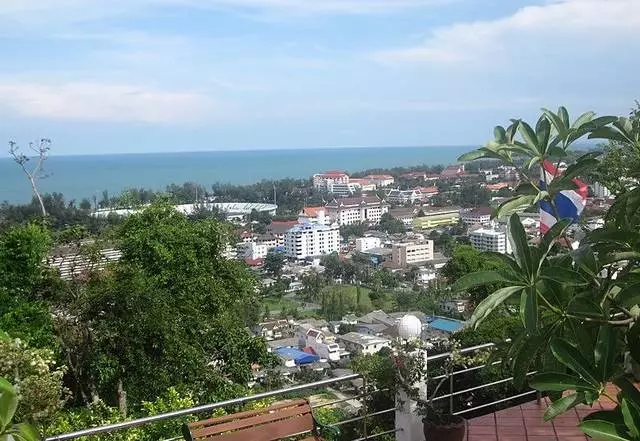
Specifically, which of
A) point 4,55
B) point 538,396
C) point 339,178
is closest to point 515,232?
point 538,396

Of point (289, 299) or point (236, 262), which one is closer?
point (236, 262)

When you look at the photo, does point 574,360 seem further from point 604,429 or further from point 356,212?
point 356,212

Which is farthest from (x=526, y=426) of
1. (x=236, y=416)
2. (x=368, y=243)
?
(x=368, y=243)

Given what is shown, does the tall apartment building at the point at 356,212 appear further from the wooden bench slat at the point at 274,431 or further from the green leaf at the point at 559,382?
the green leaf at the point at 559,382

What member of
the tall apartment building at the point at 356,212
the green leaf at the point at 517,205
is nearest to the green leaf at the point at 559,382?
the green leaf at the point at 517,205

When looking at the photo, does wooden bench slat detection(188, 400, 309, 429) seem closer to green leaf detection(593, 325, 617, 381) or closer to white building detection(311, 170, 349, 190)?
green leaf detection(593, 325, 617, 381)

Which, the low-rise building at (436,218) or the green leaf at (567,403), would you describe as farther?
the low-rise building at (436,218)

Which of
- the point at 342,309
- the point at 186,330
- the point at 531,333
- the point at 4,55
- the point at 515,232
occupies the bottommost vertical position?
the point at 342,309

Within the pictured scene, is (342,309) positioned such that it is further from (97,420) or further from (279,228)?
(97,420)

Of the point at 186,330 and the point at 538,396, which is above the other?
the point at 538,396
